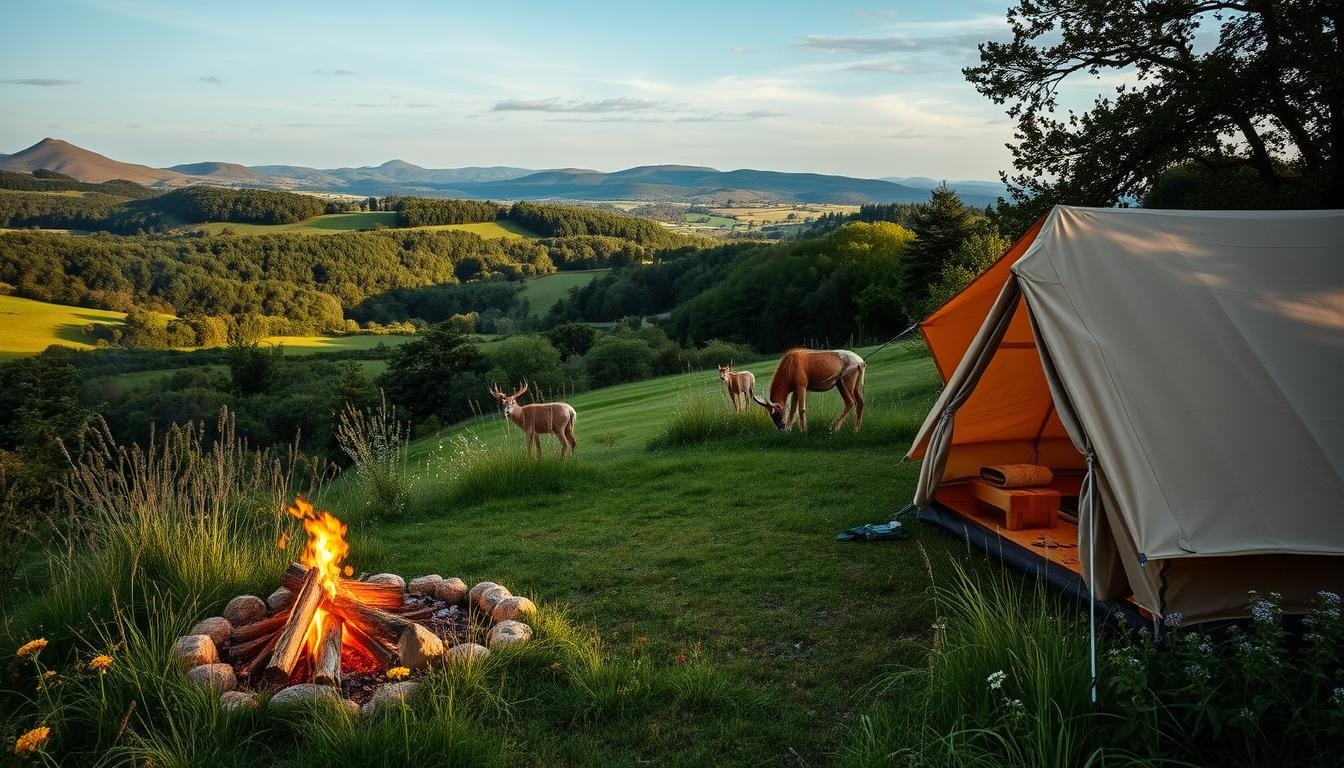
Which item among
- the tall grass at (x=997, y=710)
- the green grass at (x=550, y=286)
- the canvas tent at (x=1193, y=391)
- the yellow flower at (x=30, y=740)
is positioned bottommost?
the green grass at (x=550, y=286)

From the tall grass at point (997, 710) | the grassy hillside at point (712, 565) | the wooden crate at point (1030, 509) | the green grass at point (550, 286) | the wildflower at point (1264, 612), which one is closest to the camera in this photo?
the tall grass at point (997, 710)

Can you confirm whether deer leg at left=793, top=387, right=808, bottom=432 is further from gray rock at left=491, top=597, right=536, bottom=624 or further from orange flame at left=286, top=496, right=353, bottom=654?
orange flame at left=286, top=496, right=353, bottom=654

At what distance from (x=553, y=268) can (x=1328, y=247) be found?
303 feet

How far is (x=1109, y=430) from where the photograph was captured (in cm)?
484

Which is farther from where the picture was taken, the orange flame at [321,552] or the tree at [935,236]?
the tree at [935,236]

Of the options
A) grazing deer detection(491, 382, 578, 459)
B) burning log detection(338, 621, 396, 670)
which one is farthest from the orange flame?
grazing deer detection(491, 382, 578, 459)

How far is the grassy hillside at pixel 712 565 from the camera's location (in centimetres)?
435

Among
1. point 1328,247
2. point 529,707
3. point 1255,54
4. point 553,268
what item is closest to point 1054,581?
point 1328,247

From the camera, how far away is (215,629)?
17.6 ft

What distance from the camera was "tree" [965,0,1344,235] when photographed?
1032cm

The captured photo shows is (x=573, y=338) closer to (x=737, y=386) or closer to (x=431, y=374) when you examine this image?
(x=431, y=374)

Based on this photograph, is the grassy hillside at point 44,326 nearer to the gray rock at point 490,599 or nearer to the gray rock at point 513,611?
the gray rock at point 490,599

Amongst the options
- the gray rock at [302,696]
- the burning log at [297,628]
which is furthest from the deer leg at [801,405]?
the gray rock at [302,696]

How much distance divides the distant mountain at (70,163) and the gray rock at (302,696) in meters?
96.8
